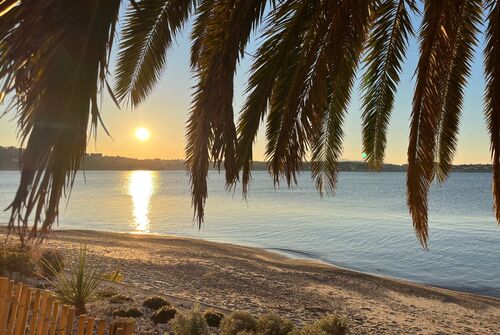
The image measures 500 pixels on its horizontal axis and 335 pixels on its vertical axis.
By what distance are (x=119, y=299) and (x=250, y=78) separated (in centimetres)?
473

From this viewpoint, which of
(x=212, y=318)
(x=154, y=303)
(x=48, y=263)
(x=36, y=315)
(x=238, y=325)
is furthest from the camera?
(x=48, y=263)

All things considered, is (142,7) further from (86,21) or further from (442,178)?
(442,178)

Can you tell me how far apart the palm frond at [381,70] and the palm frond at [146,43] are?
213 cm

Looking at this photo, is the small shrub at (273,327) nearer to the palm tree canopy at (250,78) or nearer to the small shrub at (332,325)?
the small shrub at (332,325)

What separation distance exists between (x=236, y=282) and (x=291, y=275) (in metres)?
2.83

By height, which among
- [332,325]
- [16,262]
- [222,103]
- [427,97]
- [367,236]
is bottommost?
[367,236]

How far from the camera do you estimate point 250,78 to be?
13.9 ft

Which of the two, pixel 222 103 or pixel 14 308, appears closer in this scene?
pixel 222 103

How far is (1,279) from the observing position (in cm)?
466

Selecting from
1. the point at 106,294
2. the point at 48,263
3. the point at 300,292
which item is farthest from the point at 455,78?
the point at 300,292

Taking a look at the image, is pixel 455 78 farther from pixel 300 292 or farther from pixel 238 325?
pixel 300 292

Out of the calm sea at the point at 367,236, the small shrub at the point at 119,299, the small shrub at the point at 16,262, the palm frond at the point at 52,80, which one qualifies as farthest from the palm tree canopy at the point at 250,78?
the calm sea at the point at 367,236

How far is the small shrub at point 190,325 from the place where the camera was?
18.6ft

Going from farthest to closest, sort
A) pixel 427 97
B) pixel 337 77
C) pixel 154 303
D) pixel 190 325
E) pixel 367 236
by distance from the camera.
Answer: pixel 367 236, pixel 154 303, pixel 190 325, pixel 337 77, pixel 427 97
